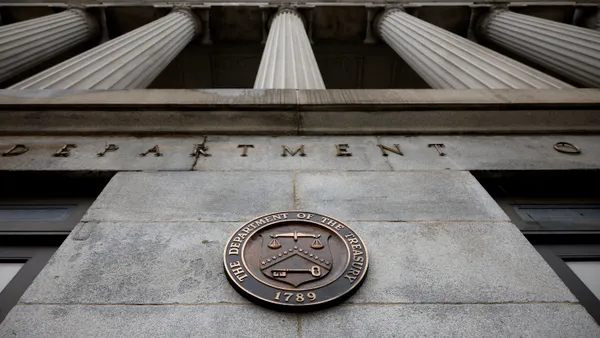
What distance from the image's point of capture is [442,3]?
2012 centimetres

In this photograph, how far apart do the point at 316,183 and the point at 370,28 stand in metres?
16.0

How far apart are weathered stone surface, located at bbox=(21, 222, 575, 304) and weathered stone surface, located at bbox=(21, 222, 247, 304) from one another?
0.01 m

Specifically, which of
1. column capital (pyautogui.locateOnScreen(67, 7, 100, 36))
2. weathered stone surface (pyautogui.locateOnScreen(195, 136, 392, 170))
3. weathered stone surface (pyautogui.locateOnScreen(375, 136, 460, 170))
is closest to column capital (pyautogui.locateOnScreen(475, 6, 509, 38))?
weathered stone surface (pyautogui.locateOnScreen(375, 136, 460, 170))

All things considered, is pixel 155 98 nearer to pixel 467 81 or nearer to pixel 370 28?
pixel 467 81

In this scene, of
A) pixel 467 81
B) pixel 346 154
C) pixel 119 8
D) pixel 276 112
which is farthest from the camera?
pixel 119 8

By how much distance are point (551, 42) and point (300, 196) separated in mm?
13227

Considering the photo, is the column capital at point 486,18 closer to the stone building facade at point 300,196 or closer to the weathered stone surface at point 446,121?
the stone building facade at point 300,196

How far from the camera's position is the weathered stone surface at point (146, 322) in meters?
3.88

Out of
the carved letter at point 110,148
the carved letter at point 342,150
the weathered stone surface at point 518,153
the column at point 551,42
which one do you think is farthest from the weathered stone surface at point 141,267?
the column at point 551,42

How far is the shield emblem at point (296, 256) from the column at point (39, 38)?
11484 millimetres

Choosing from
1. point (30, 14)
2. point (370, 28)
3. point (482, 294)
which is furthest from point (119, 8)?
point (482, 294)

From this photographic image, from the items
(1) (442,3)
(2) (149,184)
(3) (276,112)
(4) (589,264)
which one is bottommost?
(4) (589,264)

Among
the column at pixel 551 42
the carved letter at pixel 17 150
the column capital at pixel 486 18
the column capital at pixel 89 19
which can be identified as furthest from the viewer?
the column capital at pixel 486 18

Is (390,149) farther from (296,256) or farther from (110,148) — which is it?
(110,148)
